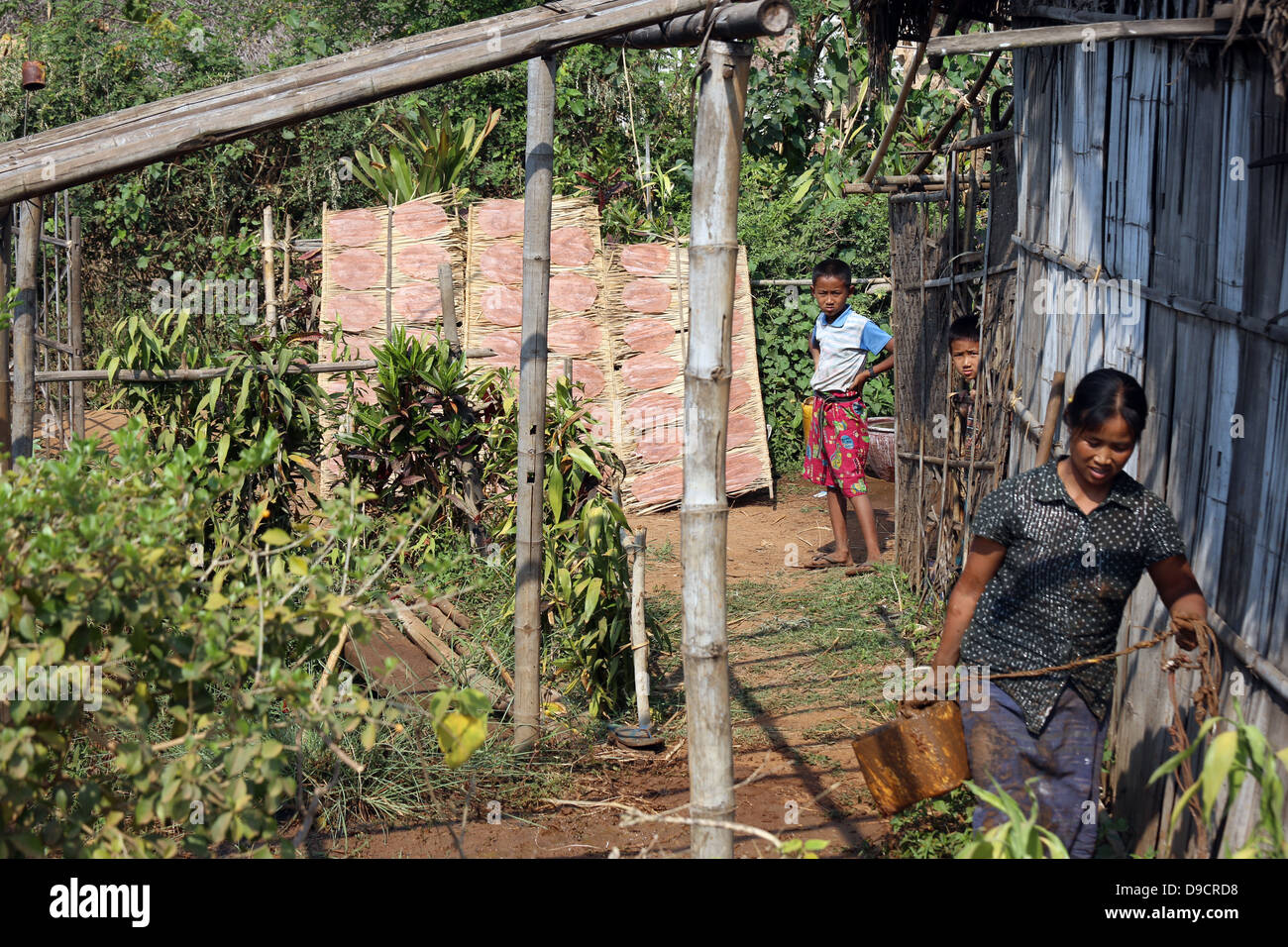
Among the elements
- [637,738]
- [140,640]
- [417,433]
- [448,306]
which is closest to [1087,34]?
[140,640]

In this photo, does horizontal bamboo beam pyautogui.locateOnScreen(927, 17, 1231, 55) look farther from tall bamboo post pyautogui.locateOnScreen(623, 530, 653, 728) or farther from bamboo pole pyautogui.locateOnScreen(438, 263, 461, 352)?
bamboo pole pyautogui.locateOnScreen(438, 263, 461, 352)

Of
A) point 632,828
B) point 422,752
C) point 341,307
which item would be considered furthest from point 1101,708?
point 341,307

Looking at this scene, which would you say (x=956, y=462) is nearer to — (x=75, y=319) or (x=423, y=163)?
(x=75, y=319)

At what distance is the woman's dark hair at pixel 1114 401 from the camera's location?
2.81 metres

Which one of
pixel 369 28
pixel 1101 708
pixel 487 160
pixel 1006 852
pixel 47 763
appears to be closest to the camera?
pixel 1006 852

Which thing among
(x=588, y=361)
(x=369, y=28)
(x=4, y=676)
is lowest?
(x=4, y=676)

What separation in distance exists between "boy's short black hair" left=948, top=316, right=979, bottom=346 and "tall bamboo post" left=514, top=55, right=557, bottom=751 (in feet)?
8.16

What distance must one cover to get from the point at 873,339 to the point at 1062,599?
4479 mm

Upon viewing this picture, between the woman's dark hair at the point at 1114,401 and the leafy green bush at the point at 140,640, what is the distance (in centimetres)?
182

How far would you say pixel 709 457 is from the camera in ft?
9.39

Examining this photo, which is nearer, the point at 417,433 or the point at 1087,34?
the point at 1087,34

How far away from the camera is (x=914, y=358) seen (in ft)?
21.5

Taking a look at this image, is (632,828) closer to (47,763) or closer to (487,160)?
(47,763)

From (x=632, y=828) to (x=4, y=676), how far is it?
2343 millimetres
